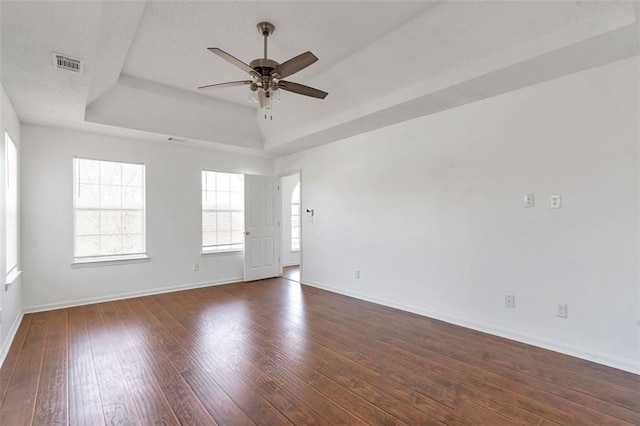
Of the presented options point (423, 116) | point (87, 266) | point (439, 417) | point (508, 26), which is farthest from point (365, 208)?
point (87, 266)

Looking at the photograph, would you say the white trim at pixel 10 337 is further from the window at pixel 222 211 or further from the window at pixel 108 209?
the window at pixel 222 211

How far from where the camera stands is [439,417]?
77.7 inches

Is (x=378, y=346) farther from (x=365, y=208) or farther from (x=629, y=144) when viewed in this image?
(x=629, y=144)

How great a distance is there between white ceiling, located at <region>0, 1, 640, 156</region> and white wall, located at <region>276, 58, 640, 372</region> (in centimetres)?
30

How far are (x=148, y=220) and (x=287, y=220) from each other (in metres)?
3.72

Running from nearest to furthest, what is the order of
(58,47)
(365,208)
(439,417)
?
(439,417) < (58,47) < (365,208)

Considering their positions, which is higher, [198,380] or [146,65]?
[146,65]

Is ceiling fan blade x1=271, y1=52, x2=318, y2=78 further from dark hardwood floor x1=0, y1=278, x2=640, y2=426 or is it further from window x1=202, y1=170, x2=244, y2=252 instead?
window x1=202, y1=170, x2=244, y2=252

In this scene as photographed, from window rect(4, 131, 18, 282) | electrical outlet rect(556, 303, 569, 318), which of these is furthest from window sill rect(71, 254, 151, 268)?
electrical outlet rect(556, 303, 569, 318)

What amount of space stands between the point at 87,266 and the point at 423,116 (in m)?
5.14

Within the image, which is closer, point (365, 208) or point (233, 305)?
point (233, 305)

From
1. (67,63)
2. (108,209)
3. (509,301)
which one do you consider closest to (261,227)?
(108,209)

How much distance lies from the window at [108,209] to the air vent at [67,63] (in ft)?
7.85

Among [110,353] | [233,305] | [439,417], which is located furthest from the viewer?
[233,305]
